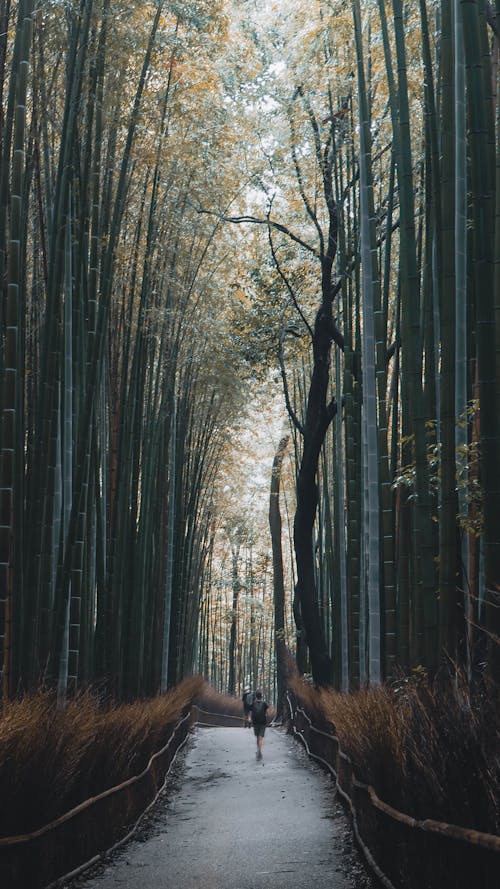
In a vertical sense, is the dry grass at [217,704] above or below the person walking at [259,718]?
below

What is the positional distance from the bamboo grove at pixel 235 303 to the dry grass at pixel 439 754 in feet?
0.68

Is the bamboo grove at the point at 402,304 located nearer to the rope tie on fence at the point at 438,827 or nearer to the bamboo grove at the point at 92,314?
the rope tie on fence at the point at 438,827

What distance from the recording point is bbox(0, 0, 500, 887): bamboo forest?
11.6ft

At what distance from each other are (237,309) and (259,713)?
13.6 feet

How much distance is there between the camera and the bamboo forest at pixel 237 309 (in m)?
3.54

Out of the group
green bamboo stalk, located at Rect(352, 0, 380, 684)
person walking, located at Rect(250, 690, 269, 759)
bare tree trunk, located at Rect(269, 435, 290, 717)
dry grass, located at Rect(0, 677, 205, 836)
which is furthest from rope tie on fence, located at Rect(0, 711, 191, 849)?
bare tree trunk, located at Rect(269, 435, 290, 717)

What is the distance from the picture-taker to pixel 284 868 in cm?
379

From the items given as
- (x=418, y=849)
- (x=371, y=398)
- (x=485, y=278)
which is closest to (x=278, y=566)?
(x=371, y=398)

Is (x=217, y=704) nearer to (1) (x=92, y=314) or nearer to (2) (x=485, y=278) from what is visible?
(1) (x=92, y=314)

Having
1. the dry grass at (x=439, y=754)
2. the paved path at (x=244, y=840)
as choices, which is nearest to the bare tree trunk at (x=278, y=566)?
the paved path at (x=244, y=840)

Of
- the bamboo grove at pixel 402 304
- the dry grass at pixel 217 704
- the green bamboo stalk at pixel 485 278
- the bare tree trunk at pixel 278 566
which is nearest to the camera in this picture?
the green bamboo stalk at pixel 485 278

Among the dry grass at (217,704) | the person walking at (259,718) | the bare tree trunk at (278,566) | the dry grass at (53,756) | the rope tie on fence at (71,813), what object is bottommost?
the dry grass at (217,704)

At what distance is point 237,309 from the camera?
9.88m

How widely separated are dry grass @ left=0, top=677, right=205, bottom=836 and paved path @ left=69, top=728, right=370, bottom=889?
1.24 ft
